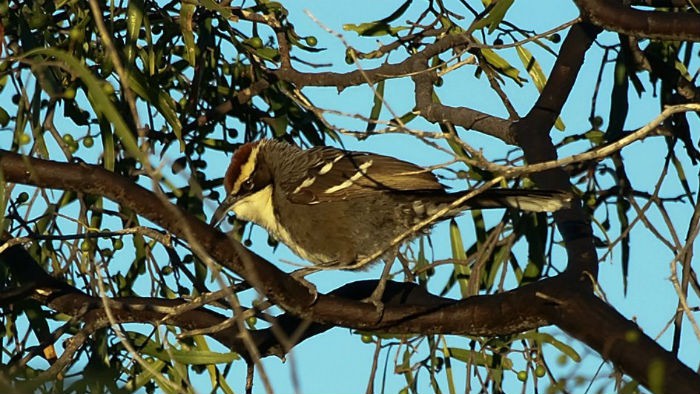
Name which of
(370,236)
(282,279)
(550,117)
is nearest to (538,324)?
(282,279)

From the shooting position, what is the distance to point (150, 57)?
12.6 feet

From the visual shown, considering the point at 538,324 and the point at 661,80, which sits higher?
the point at 661,80

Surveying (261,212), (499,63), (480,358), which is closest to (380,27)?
(499,63)

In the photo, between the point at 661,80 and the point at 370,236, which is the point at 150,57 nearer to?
the point at 370,236

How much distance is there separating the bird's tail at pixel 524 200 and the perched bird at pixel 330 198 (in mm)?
31

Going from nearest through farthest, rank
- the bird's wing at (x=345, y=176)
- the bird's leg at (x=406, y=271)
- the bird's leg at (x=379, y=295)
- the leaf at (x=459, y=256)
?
the bird's leg at (x=379, y=295)
the bird's leg at (x=406, y=271)
the leaf at (x=459, y=256)
the bird's wing at (x=345, y=176)

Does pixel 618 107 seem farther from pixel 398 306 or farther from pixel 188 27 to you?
pixel 188 27

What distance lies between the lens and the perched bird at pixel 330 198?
4473mm

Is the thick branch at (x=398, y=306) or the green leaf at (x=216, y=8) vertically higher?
the green leaf at (x=216, y=8)

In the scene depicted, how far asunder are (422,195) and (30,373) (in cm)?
165

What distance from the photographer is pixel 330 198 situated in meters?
4.63

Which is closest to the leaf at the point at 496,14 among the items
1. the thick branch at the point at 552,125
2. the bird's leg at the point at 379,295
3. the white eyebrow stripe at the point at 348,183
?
the thick branch at the point at 552,125

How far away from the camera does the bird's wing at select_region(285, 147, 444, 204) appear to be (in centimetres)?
451

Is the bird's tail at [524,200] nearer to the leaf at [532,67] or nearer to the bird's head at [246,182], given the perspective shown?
the leaf at [532,67]
